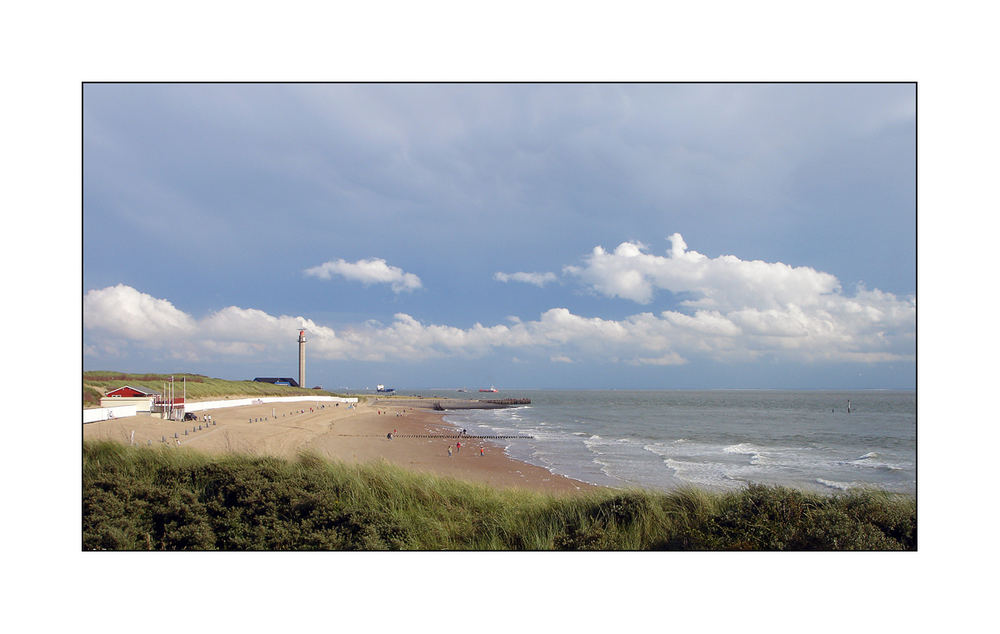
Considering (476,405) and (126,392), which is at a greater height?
(126,392)

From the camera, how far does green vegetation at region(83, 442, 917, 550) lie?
5.30 meters

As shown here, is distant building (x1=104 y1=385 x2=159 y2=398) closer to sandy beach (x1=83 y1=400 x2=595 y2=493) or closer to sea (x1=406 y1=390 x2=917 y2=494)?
sandy beach (x1=83 y1=400 x2=595 y2=493)

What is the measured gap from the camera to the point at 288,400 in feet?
192

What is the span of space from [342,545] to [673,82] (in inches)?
268

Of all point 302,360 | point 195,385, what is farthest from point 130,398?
point 302,360

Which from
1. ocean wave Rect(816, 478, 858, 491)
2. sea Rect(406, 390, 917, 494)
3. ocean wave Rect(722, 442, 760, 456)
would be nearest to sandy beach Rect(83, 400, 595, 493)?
sea Rect(406, 390, 917, 494)

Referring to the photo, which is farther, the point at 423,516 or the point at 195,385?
the point at 195,385

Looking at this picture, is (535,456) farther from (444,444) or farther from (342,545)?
(342,545)

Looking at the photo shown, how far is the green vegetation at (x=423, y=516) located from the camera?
5301 millimetres

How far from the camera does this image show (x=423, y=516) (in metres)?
6.00

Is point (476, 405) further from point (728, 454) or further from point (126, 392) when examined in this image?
point (126, 392)

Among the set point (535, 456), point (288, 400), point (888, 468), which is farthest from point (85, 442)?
point (288, 400)

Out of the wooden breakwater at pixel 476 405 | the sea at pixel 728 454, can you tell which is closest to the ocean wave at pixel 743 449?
the sea at pixel 728 454

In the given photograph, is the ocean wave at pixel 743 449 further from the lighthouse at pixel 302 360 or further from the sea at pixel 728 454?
the lighthouse at pixel 302 360
